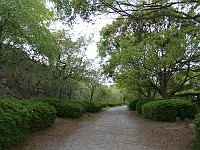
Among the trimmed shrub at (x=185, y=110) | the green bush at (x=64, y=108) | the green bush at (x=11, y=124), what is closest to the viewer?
the green bush at (x=11, y=124)

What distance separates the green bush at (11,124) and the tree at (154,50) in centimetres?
844

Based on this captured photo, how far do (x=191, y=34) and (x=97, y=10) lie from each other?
873 centimetres

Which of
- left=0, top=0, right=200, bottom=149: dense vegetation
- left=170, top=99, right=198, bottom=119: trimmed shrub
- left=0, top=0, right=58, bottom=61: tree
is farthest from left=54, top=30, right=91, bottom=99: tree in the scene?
left=170, top=99, right=198, bottom=119: trimmed shrub

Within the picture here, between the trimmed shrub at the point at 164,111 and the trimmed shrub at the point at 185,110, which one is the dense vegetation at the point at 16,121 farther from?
the trimmed shrub at the point at 185,110

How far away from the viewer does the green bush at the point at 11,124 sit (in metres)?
5.22

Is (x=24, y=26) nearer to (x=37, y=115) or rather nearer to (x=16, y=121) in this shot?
(x=37, y=115)

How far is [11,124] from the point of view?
18.2 feet

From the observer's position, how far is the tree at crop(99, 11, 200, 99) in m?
12.5

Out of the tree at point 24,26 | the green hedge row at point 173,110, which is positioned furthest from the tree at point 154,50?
the tree at point 24,26

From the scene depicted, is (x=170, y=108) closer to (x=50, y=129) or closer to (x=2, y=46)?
(x=50, y=129)

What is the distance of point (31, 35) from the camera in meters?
9.16

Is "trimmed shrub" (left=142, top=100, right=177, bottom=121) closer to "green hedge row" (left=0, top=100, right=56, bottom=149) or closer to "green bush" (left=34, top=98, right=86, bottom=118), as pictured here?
"green bush" (left=34, top=98, right=86, bottom=118)

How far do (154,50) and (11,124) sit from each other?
1111cm

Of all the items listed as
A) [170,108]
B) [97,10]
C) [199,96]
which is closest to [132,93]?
[199,96]
